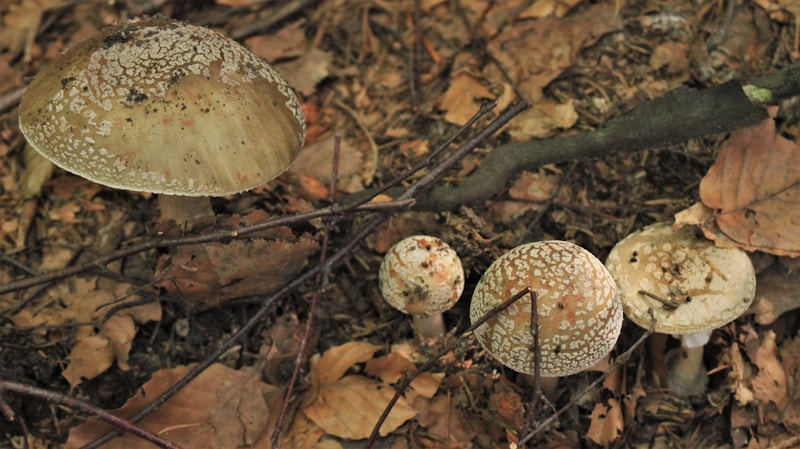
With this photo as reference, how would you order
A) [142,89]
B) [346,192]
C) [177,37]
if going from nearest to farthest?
[142,89] → [177,37] → [346,192]

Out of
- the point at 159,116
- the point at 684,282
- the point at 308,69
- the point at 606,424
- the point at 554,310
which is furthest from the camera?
the point at 308,69

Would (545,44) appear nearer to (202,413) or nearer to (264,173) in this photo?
(264,173)

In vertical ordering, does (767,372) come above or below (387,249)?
below

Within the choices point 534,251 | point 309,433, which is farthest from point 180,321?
point 534,251

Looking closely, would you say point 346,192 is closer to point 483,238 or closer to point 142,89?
point 483,238

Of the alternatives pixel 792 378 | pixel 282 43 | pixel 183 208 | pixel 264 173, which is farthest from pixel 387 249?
pixel 792 378

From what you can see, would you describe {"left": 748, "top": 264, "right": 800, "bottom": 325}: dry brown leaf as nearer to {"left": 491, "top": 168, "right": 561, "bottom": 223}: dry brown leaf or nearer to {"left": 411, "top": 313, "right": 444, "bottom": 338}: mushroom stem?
{"left": 491, "top": 168, "right": 561, "bottom": 223}: dry brown leaf
